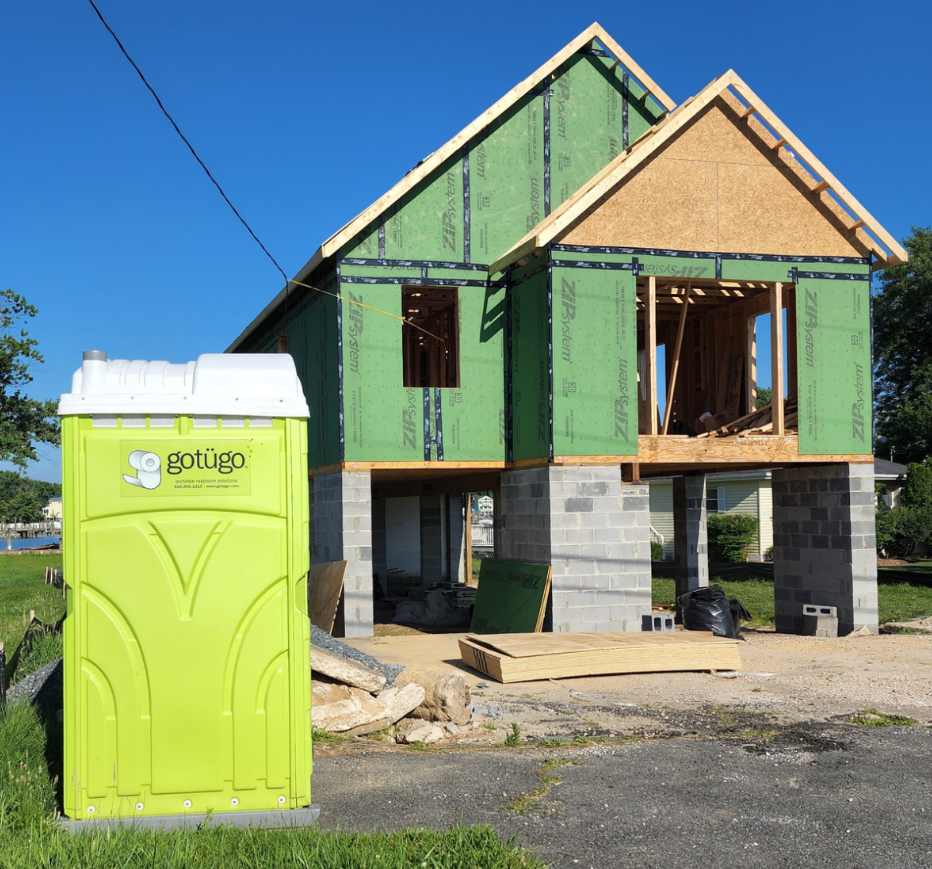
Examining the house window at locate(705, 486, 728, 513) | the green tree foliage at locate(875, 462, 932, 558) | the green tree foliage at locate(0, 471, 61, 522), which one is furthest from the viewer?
the green tree foliage at locate(0, 471, 61, 522)

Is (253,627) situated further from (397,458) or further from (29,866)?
(397,458)

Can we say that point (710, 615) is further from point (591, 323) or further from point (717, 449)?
point (591, 323)

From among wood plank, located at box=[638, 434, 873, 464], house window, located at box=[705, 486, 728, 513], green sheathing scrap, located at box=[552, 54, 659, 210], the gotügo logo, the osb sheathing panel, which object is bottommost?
house window, located at box=[705, 486, 728, 513]

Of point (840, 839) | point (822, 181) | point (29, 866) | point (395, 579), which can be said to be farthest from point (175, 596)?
point (395, 579)

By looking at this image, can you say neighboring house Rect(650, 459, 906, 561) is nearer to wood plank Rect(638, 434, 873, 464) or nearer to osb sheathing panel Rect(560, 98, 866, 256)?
wood plank Rect(638, 434, 873, 464)

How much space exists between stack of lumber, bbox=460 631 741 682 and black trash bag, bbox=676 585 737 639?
8.97ft

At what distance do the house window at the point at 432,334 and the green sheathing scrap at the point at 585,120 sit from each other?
3.03m

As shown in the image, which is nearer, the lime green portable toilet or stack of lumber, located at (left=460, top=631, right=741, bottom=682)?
the lime green portable toilet

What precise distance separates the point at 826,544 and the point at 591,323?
5.80m

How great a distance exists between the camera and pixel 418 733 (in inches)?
319

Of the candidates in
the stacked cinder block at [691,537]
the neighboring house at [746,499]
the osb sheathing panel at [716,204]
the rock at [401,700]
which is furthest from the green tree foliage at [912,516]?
the rock at [401,700]

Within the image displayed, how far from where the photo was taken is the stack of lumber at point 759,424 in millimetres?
16578

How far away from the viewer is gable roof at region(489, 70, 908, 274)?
15070mm

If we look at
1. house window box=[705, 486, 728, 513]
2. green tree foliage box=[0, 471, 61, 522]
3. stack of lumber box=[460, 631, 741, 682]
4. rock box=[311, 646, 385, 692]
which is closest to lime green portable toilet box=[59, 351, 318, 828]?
rock box=[311, 646, 385, 692]
